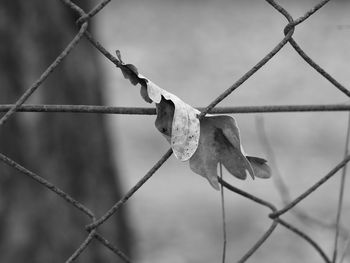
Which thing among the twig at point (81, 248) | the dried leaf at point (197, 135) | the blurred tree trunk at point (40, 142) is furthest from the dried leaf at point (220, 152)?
the blurred tree trunk at point (40, 142)

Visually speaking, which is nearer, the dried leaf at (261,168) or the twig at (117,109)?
the twig at (117,109)

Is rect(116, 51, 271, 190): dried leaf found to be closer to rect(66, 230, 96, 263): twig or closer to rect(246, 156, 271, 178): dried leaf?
rect(246, 156, 271, 178): dried leaf

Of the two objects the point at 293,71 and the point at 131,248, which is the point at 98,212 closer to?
the point at 131,248

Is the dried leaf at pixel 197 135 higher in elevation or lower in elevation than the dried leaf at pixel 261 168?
lower

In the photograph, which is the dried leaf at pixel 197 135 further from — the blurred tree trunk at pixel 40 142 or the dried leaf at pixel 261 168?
the blurred tree trunk at pixel 40 142

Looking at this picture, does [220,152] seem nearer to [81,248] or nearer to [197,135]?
[197,135]

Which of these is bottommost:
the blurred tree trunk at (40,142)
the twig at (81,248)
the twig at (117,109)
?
the twig at (81,248)

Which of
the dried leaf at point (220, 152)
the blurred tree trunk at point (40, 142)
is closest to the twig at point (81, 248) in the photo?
the dried leaf at point (220, 152)

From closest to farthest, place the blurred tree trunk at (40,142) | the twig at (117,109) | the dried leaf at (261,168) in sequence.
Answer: the twig at (117,109), the dried leaf at (261,168), the blurred tree trunk at (40,142)

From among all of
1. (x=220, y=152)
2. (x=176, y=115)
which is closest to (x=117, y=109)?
(x=176, y=115)

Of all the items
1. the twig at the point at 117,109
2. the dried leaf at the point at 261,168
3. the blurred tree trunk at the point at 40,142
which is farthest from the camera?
the blurred tree trunk at the point at 40,142
